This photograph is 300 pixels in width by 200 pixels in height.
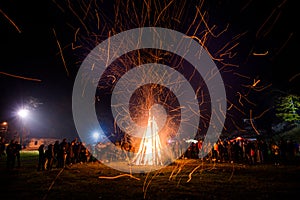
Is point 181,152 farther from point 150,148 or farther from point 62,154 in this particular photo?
point 62,154

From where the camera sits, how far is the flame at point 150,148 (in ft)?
48.4

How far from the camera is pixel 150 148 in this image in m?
15.2

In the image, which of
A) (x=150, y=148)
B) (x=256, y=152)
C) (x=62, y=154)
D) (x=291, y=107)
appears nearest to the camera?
(x=62, y=154)

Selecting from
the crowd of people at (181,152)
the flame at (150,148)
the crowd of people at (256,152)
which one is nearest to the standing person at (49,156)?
the crowd of people at (181,152)

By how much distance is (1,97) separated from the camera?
35.5 meters

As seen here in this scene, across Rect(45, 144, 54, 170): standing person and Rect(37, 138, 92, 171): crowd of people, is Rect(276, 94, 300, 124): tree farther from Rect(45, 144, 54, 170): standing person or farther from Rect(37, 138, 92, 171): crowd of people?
Rect(45, 144, 54, 170): standing person

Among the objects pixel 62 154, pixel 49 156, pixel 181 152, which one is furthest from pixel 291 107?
pixel 49 156

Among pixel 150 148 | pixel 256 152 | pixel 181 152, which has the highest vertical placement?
pixel 150 148

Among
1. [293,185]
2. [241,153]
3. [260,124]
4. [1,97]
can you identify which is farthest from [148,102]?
[260,124]

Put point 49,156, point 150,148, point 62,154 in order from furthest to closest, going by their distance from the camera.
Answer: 1. point 150,148
2. point 62,154
3. point 49,156

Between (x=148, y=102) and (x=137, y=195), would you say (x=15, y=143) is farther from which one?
(x=137, y=195)

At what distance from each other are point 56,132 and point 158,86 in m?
51.6

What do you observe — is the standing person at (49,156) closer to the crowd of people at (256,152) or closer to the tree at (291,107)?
the crowd of people at (256,152)

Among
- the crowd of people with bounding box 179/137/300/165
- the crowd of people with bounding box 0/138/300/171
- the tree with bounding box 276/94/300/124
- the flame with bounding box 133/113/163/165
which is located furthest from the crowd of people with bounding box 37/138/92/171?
the tree with bounding box 276/94/300/124
